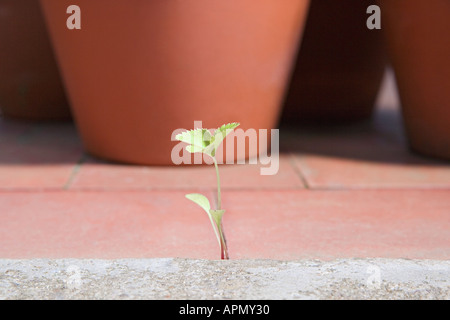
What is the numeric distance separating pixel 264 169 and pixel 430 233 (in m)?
0.58

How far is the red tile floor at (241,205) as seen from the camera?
48.4 inches

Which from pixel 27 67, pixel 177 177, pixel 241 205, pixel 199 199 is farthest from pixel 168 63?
pixel 27 67

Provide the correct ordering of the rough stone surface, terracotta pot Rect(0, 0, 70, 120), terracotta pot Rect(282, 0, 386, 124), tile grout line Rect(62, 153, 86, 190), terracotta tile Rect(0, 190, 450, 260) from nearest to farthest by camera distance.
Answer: the rough stone surface
terracotta tile Rect(0, 190, 450, 260)
tile grout line Rect(62, 153, 86, 190)
terracotta pot Rect(282, 0, 386, 124)
terracotta pot Rect(0, 0, 70, 120)

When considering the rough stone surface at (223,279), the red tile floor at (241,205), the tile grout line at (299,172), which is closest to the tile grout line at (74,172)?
the red tile floor at (241,205)

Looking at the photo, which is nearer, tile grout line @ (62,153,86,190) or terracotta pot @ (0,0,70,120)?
tile grout line @ (62,153,86,190)

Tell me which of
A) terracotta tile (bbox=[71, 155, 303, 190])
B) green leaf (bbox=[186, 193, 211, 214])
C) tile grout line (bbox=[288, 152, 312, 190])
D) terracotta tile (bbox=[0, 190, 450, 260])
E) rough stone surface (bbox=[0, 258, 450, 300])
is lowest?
tile grout line (bbox=[288, 152, 312, 190])

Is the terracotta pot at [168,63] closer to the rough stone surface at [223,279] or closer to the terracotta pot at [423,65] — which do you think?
the terracotta pot at [423,65]

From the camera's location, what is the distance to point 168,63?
5.51 ft

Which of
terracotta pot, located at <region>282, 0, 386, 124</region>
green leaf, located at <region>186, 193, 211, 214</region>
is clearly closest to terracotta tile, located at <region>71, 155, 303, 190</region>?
terracotta pot, located at <region>282, 0, 386, 124</region>

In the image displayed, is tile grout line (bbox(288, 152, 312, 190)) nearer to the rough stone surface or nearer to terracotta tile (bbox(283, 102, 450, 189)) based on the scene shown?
terracotta tile (bbox(283, 102, 450, 189))

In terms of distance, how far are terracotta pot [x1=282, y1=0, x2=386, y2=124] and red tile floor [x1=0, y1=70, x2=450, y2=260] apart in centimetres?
24

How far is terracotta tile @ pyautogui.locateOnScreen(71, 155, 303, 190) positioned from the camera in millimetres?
1646

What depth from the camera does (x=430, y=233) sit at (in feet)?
4.29
